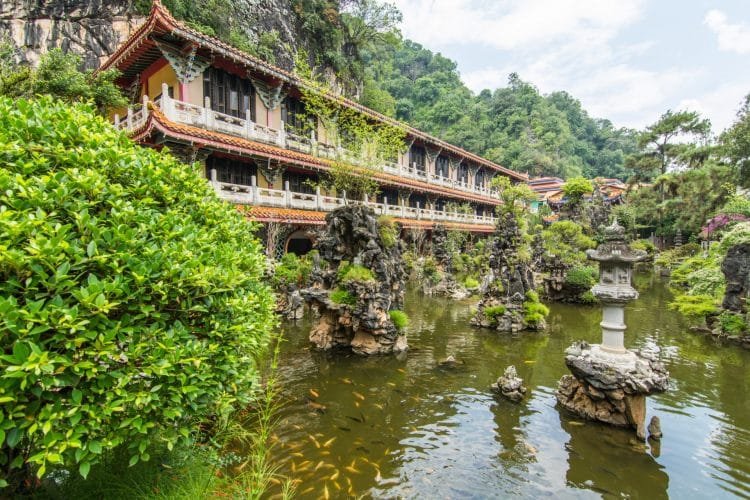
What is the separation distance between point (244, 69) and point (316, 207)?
22.0 ft

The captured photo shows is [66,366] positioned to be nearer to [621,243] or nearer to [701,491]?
[701,491]

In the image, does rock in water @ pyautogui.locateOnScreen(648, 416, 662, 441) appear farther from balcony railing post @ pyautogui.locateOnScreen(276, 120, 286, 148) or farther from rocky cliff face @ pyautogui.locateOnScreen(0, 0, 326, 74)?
rocky cliff face @ pyautogui.locateOnScreen(0, 0, 326, 74)

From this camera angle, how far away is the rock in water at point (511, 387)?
7465 millimetres

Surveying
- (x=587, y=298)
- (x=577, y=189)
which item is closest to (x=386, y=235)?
(x=587, y=298)

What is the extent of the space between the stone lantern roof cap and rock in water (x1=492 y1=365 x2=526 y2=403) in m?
2.97

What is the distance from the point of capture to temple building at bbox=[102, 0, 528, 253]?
12.9 meters

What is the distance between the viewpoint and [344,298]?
9883 millimetres

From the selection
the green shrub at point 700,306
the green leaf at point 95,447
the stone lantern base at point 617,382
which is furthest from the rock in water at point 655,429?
the green shrub at point 700,306

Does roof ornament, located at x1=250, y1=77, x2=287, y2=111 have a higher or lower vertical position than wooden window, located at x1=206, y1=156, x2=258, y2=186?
higher

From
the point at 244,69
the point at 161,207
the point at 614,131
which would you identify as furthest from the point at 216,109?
the point at 614,131

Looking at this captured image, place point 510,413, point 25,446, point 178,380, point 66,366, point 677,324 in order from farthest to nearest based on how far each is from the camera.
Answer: point 677,324 → point 510,413 → point 178,380 → point 25,446 → point 66,366

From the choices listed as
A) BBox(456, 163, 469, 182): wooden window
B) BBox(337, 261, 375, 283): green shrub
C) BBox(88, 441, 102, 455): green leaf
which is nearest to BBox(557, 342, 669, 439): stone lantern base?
BBox(337, 261, 375, 283): green shrub

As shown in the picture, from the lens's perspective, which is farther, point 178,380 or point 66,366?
point 178,380

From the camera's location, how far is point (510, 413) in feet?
23.1
